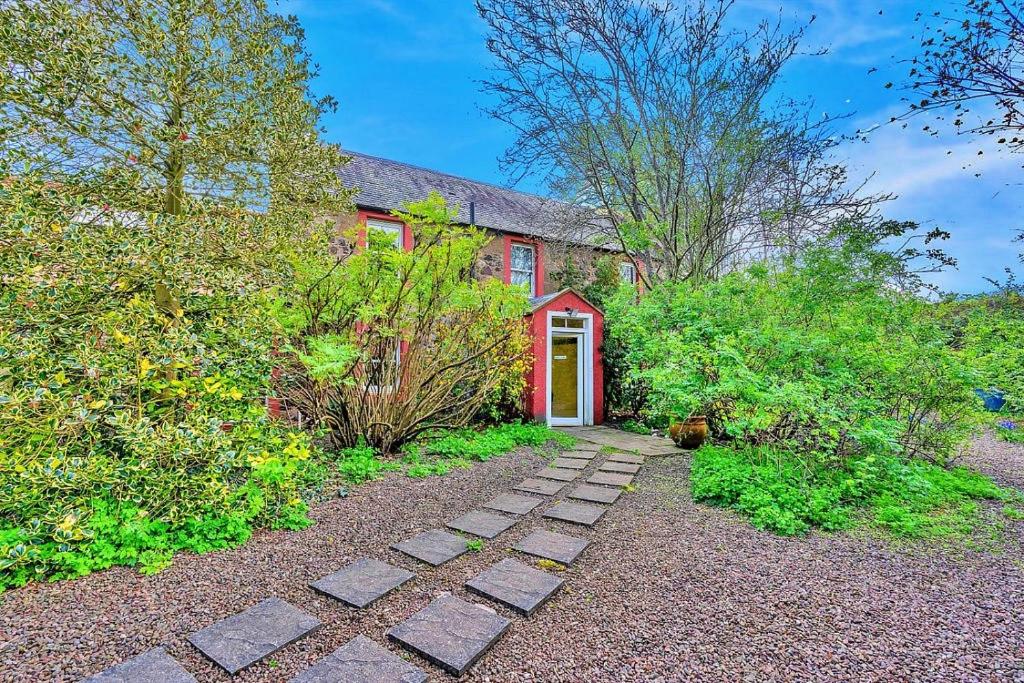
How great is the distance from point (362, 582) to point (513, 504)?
160 cm

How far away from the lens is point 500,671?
→ 1.81m

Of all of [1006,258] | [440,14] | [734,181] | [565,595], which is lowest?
[565,595]

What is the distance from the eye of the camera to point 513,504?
381 cm

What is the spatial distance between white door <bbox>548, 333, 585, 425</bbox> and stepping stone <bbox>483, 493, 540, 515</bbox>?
4.46 metres

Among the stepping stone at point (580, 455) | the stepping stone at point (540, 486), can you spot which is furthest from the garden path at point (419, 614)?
the stepping stone at point (580, 455)

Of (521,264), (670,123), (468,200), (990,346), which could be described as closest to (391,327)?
(521,264)

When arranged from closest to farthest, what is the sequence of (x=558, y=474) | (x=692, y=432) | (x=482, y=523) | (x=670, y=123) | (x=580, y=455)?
(x=482, y=523) → (x=558, y=474) → (x=580, y=455) → (x=692, y=432) → (x=670, y=123)

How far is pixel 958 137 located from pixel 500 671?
661 centimetres

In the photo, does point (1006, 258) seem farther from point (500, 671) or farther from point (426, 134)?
point (426, 134)

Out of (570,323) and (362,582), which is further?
(570,323)

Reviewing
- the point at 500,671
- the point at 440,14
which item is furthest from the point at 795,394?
the point at 440,14

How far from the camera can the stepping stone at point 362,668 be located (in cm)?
173

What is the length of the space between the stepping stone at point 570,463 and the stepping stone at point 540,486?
561 mm

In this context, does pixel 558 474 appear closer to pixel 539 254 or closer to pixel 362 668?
pixel 362 668
